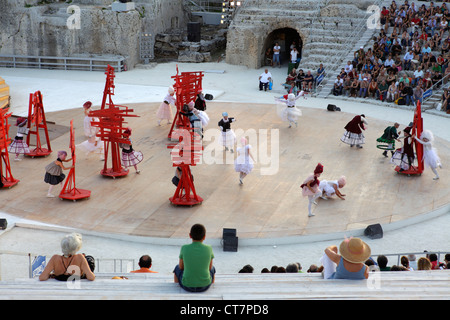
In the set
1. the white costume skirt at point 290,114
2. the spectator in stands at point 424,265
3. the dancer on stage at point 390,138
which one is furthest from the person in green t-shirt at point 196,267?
the white costume skirt at point 290,114

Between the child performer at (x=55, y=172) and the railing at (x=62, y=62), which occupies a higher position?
the railing at (x=62, y=62)

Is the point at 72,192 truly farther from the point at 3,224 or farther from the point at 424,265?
the point at 424,265

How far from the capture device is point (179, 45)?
3384 centimetres

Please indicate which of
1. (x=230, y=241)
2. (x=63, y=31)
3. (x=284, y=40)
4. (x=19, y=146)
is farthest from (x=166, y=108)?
(x=284, y=40)

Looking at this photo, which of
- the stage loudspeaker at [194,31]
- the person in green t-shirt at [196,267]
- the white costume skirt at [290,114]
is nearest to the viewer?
the person in green t-shirt at [196,267]

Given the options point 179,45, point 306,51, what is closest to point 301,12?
point 306,51

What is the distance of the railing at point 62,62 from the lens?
31219 mm

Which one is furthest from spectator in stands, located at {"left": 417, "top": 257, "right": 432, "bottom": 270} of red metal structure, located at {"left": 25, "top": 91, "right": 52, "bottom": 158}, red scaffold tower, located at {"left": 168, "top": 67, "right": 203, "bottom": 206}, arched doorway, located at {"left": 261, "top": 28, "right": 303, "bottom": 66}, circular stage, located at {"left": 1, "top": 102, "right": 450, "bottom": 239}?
arched doorway, located at {"left": 261, "top": 28, "right": 303, "bottom": 66}

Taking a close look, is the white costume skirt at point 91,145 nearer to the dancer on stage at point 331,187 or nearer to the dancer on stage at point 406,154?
the dancer on stage at point 331,187

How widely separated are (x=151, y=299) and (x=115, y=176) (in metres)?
9.52

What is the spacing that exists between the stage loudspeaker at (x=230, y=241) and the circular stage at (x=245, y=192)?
414mm

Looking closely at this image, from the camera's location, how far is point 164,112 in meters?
20.3

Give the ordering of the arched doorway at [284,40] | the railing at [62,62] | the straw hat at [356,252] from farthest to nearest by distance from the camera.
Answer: the arched doorway at [284,40] → the railing at [62,62] → the straw hat at [356,252]

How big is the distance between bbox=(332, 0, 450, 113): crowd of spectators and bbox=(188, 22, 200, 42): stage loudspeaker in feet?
31.2
